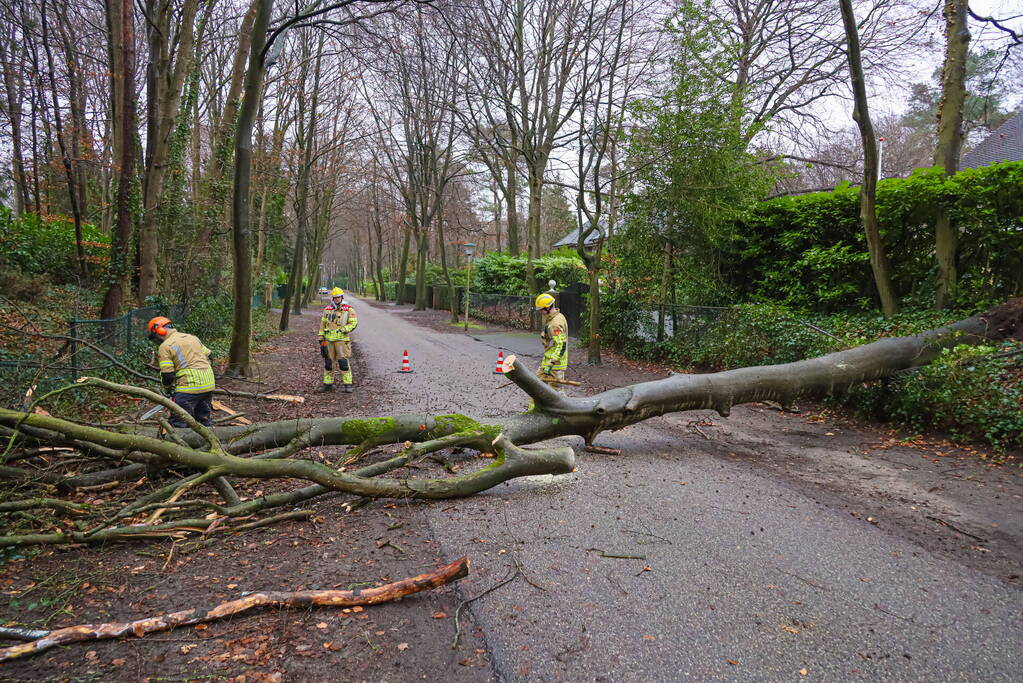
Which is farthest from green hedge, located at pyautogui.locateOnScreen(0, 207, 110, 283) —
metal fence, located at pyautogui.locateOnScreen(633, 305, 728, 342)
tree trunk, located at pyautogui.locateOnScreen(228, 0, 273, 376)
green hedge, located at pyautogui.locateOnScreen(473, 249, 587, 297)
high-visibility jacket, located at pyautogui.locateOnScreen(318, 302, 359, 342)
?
green hedge, located at pyautogui.locateOnScreen(473, 249, 587, 297)

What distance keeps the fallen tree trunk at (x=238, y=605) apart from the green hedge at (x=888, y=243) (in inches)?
361

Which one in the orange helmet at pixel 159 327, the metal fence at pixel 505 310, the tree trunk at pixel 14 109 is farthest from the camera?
the metal fence at pixel 505 310

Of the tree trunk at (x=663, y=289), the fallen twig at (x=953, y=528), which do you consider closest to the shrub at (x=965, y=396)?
the fallen twig at (x=953, y=528)

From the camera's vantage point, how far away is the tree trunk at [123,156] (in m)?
11.2

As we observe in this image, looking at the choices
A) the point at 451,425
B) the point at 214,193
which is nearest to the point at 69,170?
the point at 214,193

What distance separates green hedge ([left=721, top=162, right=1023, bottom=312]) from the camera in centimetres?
863

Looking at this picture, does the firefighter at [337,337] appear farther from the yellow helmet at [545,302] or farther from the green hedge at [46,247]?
the green hedge at [46,247]

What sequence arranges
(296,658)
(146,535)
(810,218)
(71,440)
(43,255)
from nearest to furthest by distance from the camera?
(296,658)
(146,535)
(71,440)
(810,218)
(43,255)

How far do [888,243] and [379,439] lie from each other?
919 cm

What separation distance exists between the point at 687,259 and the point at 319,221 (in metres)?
23.3

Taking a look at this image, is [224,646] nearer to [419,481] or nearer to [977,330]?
[419,481]

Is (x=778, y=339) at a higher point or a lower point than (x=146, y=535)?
higher

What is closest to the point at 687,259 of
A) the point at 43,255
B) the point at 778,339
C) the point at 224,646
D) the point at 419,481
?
the point at 778,339

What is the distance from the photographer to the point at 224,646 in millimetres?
2975
